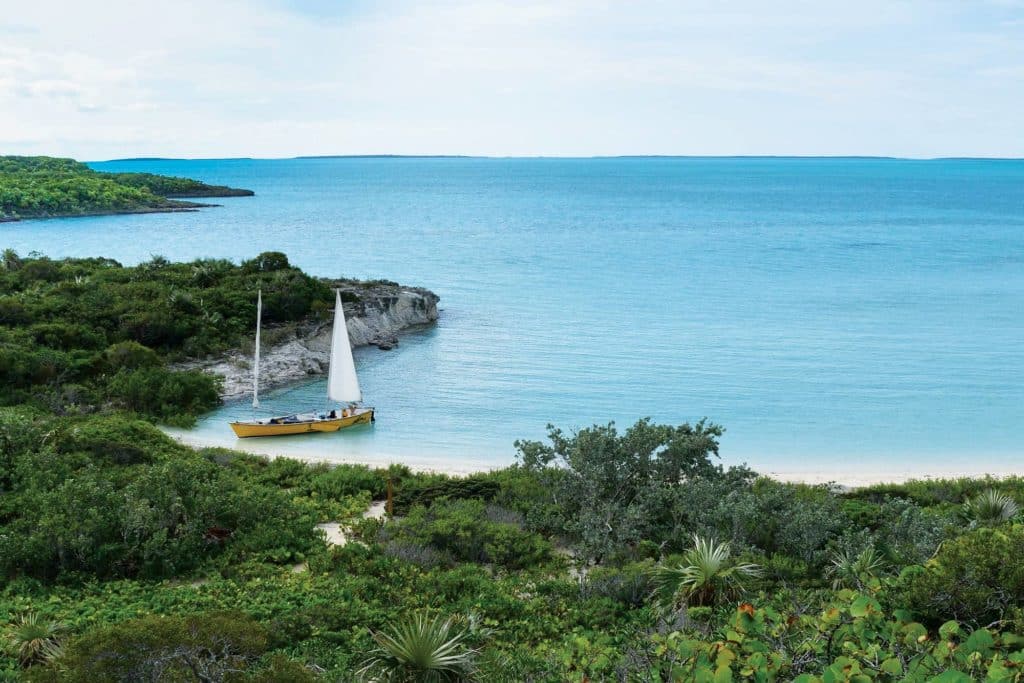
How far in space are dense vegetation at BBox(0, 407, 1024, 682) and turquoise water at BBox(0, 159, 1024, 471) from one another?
8.21 meters

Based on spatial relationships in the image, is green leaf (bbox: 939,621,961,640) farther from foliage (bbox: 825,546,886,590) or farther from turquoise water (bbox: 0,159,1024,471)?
turquoise water (bbox: 0,159,1024,471)

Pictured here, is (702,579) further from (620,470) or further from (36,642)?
(36,642)

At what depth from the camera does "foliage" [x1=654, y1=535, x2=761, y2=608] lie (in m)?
14.4

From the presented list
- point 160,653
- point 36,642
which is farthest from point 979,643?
point 36,642

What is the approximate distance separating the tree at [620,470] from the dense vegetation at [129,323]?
15.9 meters

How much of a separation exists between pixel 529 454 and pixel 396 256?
6384 cm

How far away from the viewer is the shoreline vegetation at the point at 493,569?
9555mm

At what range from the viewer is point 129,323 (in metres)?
37.4

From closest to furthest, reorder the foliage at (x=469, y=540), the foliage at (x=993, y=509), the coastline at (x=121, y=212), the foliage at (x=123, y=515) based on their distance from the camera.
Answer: the foliage at (x=123, y=515), the foliage at (x=469, y=540), the foliage at (x=993, y=509), the coastline at (x=121, y=212)

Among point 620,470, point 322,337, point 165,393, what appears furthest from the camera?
point 322,337

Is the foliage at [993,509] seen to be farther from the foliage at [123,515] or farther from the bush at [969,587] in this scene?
the foliage at [123,515]

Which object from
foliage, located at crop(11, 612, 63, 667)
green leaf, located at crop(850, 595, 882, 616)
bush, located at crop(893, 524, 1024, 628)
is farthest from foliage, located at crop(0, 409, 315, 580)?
green leaf, located at crop(850, 595, 882, 616)

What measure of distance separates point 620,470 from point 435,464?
8941mm

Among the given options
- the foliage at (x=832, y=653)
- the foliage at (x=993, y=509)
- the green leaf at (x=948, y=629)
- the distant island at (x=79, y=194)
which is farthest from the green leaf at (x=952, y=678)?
the distant island at (x=79, y=194)
